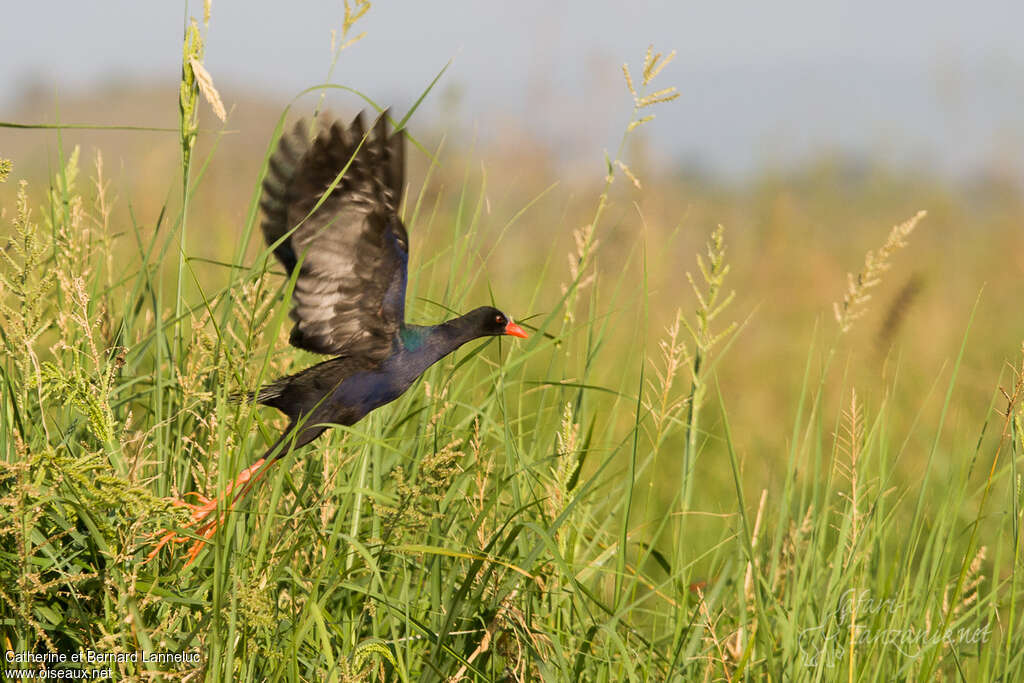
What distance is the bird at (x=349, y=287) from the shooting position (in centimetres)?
342

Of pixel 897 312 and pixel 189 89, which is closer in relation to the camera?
pixel 189 89

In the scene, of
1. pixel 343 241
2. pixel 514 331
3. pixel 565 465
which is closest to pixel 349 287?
pixel 343 241

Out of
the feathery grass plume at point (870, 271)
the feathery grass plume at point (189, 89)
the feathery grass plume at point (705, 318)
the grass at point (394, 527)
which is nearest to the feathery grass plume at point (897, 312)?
the grass at point (394, 527)

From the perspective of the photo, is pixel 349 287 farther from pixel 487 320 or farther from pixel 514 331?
pixel 514 331

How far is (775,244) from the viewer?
30.0ft

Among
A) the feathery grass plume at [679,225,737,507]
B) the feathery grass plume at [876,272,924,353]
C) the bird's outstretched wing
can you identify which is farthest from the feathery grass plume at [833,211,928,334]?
the bird's outstretched wing

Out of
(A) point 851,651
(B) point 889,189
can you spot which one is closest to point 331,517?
(A) point 851,651

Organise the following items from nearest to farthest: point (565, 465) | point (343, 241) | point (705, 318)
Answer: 1. point (565, 465)
2. point (705, 318)
3. point (343, 241)

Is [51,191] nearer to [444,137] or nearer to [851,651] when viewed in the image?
[444,137]

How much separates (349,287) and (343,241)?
0.54 feet

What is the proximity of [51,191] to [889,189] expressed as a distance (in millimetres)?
12645

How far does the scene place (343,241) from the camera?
11.8 feet

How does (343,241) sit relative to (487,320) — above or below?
above

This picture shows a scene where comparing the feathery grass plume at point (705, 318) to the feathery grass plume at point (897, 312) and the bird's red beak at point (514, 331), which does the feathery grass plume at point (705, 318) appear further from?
the feathery grass plume at point (897, 312)
